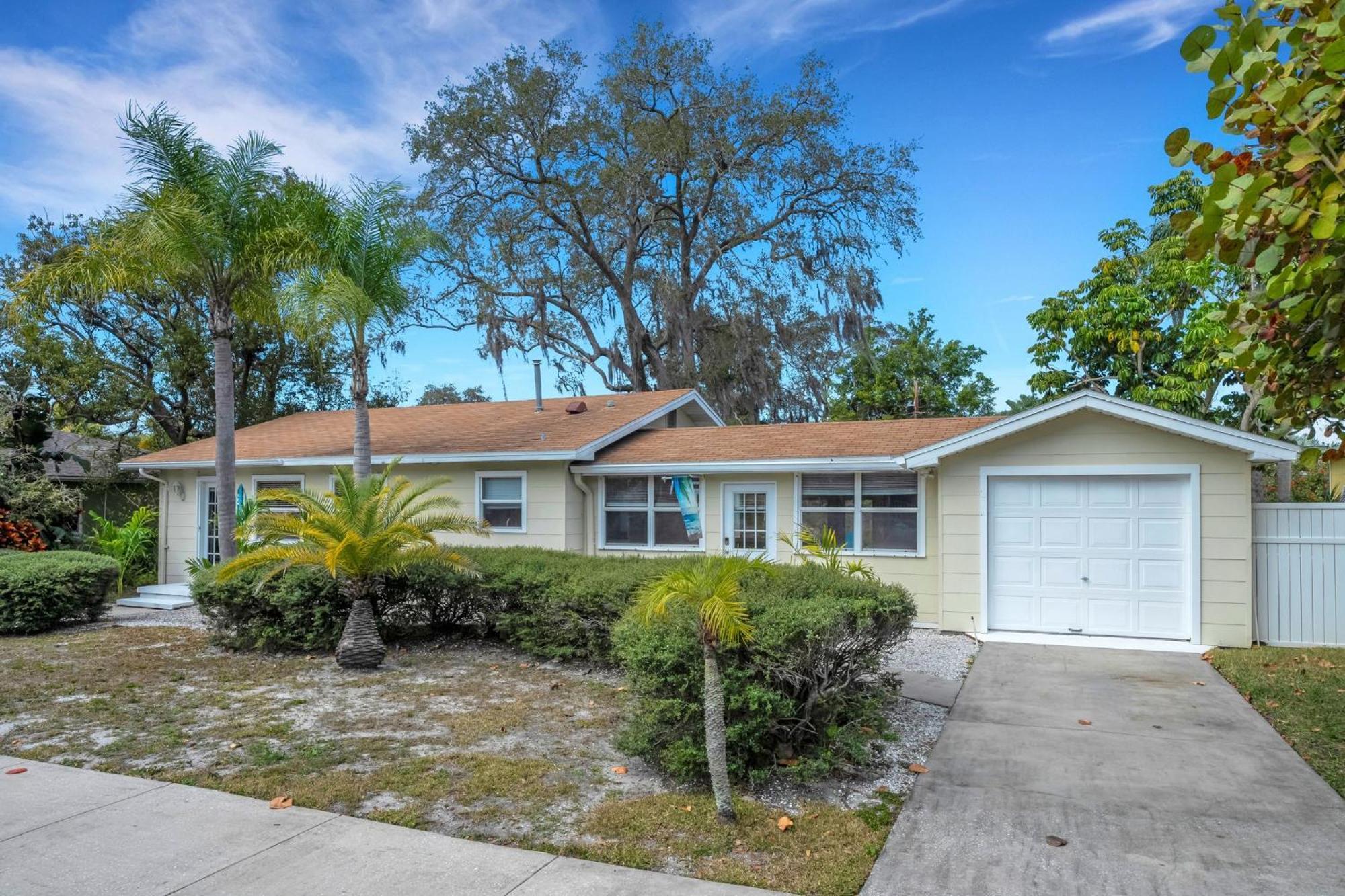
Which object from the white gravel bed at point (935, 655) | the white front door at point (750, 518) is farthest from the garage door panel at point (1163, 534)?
the white front door at point (750, 518)

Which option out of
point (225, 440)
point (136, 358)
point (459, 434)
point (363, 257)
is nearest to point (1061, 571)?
point (459, 434)

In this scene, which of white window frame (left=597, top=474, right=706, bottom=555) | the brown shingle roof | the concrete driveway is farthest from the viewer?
white window frame (left=597, top=474, right=706, bottom=555)

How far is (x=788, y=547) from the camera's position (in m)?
12.8

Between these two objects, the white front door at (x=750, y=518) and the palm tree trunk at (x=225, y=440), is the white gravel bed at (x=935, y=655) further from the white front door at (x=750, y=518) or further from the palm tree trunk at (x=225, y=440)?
the palm tree trunk at (x=225, y=440)

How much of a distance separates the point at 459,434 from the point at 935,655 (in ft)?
33.8

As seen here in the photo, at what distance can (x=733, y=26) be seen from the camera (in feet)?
76.7

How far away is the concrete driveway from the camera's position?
396cm

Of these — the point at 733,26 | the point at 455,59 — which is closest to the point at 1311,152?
the point at 733,26

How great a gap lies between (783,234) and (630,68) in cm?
721

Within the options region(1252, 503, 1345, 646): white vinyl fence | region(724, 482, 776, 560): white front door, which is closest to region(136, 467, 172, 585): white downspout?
region(724, 482, 776, 560): white front door

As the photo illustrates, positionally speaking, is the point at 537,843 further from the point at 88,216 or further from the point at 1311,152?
the point at 88,216

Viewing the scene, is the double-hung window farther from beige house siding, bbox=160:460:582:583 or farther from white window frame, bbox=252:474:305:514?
white window frame, bbox=252:474:305:514

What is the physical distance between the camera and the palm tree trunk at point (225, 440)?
44.3 feet

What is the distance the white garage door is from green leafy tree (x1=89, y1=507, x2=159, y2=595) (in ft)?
52.5
